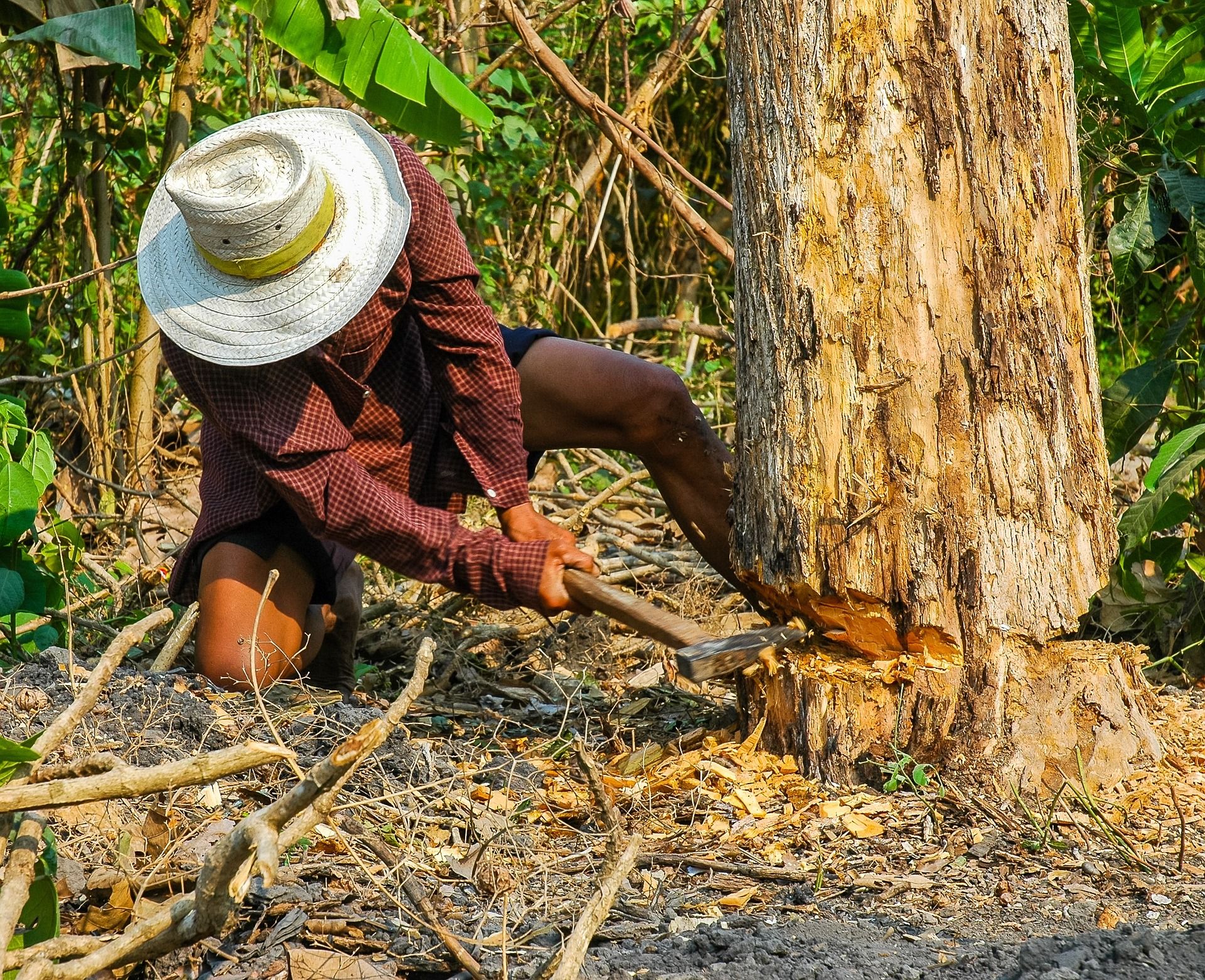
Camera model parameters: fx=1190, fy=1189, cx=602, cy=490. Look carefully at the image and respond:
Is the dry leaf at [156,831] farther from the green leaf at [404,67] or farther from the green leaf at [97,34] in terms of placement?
the green leaf at [97,34]

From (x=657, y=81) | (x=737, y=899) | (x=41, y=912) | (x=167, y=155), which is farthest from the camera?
(x=657, y=81)

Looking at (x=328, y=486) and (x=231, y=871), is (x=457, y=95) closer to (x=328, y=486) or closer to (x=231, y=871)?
(x=328, y=486)

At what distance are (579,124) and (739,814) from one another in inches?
151

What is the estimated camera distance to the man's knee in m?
3.04

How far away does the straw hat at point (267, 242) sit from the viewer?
2.47 m

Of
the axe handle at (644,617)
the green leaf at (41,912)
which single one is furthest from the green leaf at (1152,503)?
the green leaf at (41,912)

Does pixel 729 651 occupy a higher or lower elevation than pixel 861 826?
higher

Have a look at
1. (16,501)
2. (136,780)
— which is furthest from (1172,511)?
(16,501)

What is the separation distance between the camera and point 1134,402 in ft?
10.4

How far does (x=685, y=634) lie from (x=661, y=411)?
81 centimetres

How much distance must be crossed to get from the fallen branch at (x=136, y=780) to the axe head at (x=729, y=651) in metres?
0.92

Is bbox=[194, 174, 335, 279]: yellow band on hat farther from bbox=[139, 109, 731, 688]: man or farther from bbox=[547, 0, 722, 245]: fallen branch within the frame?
bbox=[547, 0, 722, 245]: fallen branch

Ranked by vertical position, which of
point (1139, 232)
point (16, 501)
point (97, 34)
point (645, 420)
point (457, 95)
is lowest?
point (16, 501)

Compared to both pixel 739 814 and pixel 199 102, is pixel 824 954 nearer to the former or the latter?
pixel 739 814
